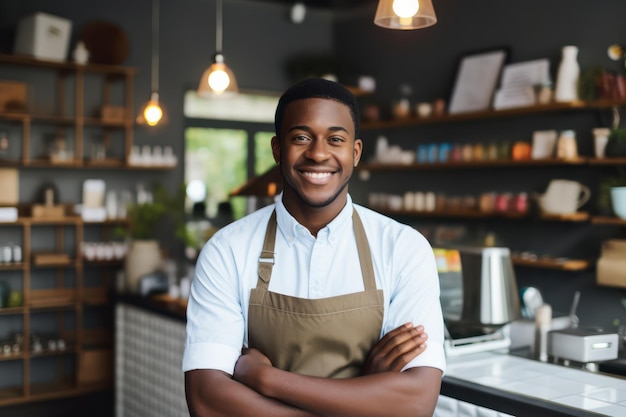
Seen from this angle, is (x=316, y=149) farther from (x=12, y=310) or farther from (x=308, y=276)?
(x=12, y=310)

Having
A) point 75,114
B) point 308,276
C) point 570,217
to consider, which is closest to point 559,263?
point 570,217

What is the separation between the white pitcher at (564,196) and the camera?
501 centimetres

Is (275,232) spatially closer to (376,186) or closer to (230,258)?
(230,258)

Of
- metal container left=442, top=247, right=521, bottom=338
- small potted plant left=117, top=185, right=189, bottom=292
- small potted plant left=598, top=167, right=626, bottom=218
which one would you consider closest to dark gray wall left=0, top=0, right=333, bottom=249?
small potted plant left=117, top=185, right=189, bottom=292

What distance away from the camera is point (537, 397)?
7.45 ft

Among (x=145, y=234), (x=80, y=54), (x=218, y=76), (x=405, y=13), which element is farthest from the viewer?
(x=80, y=54)

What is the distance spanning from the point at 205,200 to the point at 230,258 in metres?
5.18

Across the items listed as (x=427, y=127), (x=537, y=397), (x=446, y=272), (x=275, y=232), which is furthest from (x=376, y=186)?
(x=275, y=232)

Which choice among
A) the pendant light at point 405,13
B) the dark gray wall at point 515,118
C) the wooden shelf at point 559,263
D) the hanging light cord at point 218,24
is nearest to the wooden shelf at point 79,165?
the hanging light cord at point 218,24

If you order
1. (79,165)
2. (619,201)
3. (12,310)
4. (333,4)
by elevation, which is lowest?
(12,310)

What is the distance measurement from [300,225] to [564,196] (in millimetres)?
3672

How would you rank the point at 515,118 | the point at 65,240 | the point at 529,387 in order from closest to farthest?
the point at 529,387 < the point at 515,118 < the point at 65,240

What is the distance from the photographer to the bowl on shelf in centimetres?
459

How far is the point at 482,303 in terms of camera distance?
9.38 feet
